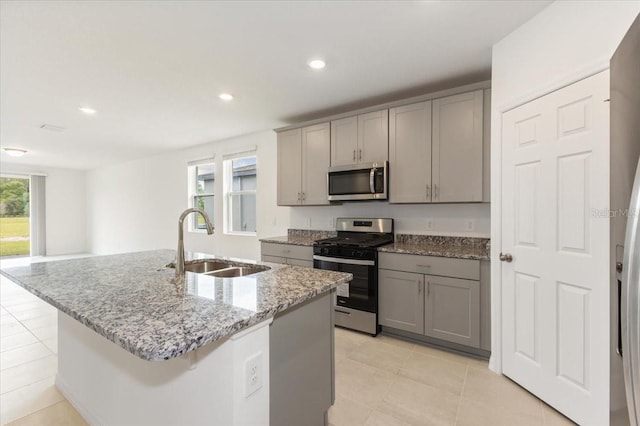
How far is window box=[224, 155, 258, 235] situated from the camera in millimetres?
4930

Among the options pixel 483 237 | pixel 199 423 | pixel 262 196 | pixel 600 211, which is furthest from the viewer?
pixel 262 196

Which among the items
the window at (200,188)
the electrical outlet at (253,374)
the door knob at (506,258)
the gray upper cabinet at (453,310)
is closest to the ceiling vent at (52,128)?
the window at (200,188)

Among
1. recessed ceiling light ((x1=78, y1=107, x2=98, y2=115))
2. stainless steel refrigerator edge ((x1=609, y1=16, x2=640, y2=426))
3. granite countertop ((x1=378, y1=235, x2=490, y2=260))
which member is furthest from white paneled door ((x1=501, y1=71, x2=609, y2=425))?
recessed ceiling light ((x1=78, y1=107, x2=98, y2=115))

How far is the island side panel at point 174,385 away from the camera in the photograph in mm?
958

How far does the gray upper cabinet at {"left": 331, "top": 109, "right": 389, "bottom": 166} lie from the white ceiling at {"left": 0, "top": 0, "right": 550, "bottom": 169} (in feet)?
0.83

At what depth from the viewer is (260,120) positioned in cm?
402

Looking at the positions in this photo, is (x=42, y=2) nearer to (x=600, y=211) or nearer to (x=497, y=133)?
(x=497, y=133)

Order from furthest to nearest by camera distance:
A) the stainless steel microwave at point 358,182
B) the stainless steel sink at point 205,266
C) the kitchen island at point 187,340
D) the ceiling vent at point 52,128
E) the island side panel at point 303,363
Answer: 1. the ceiling vent at point 52,128
2. the stainless steel microwave at point 358,182
3. the stainless steel sink at point 205,266
4. the island side panel at point 303,363
5. the kitchen island at point 187,340

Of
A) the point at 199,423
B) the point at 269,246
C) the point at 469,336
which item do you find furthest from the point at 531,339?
the point at 269,246

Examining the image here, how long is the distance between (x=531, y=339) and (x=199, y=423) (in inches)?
81.5

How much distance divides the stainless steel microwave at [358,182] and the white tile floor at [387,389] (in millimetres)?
1425

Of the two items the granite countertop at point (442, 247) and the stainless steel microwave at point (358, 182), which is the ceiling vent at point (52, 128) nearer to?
the stainless steel microwave at point (358, 182)

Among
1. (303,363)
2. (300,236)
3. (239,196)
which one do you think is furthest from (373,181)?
(239,196)

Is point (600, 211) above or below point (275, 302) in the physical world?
above
